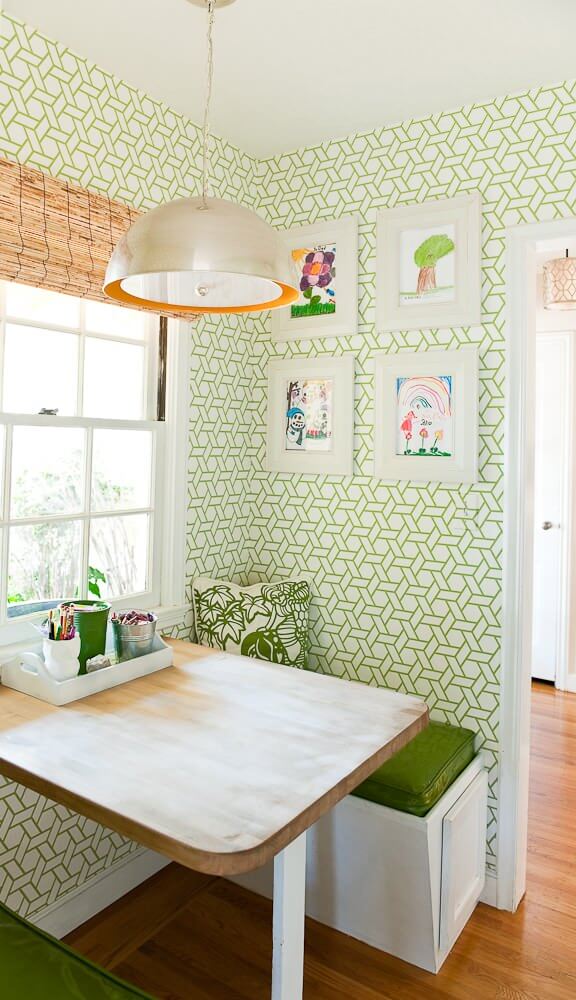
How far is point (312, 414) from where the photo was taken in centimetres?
283

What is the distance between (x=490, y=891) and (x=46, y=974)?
1654 millimetres

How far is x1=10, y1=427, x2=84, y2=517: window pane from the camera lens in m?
2.14

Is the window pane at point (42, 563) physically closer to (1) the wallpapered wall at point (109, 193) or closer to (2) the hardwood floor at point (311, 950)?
(1) the wallpapered wall at point (109, 193)

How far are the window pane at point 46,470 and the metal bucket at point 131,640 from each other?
1.54 ft

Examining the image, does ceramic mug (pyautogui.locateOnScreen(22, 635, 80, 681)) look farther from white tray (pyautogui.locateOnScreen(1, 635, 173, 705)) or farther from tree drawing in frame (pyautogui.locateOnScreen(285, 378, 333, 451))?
tree drawing in frame (pyautogui.locateOnScreen(285, 378, 333, 451))

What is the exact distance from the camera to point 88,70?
2.21 m

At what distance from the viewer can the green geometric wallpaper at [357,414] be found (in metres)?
2.14

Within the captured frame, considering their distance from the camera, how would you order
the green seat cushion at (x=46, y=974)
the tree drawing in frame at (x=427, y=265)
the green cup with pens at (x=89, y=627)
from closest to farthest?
the green seat cushion at (x=46, y=974), the green cup with pens at (x=89, y=627), the tree drawing in frame at (x=427, y=265)

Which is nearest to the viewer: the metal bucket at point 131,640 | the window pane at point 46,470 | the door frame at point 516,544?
the metal bucket at point 131,640

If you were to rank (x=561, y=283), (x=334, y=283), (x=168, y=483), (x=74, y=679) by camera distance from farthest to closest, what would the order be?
(x=561, y=283), (x=334, y=283), (x=168, y=483), (x=74, y=679)

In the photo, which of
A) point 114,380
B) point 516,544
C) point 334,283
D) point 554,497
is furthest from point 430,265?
point 554,497

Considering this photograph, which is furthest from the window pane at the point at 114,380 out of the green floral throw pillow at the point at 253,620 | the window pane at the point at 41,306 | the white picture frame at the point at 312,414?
the green floral throw pillow at the point at 253,620

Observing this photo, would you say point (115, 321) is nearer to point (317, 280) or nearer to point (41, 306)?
point (41, 306)

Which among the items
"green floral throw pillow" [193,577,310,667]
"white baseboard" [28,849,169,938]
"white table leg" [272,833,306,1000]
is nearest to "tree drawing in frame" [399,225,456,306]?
"green floral throw pillow" [193,577,310,667]
